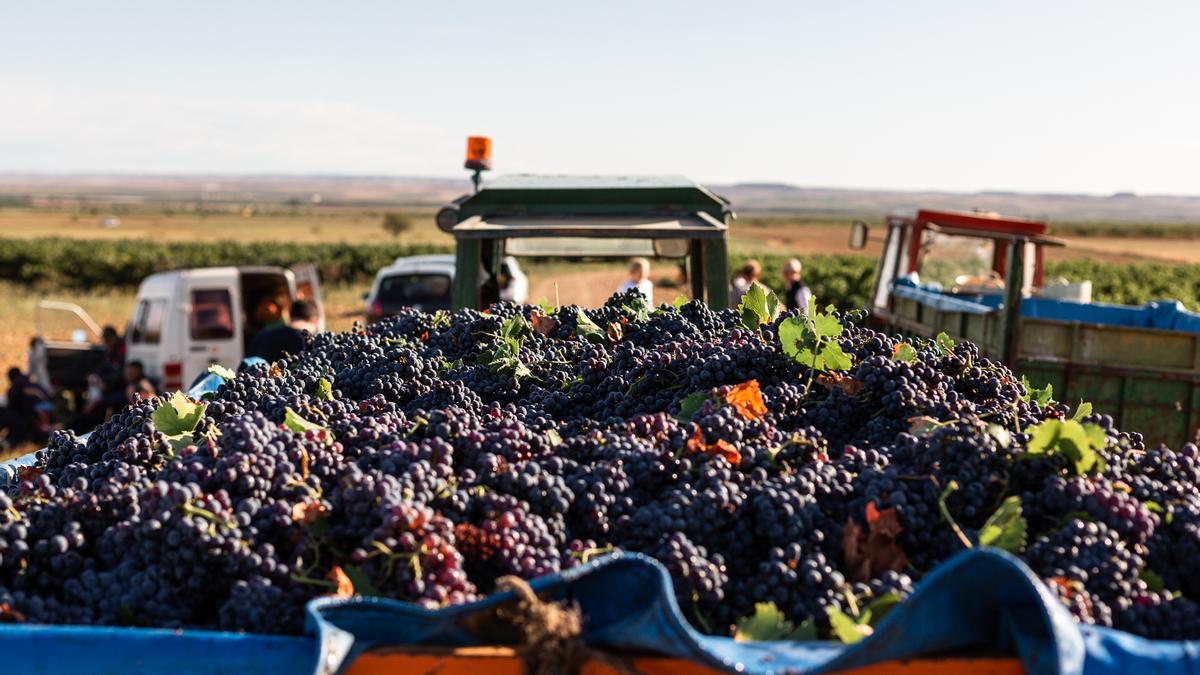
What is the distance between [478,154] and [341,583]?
5248mm

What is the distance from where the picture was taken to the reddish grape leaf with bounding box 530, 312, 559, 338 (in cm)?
385

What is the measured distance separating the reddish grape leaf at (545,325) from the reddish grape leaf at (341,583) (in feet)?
6.08

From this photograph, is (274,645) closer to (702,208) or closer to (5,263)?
(702,208)

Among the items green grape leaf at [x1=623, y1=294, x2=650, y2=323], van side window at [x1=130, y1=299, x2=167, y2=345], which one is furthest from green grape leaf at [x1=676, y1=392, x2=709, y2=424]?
van side window at [x1=130, y1=299, x2=167, y2=345]

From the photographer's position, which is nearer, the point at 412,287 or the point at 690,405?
the point at 690,405

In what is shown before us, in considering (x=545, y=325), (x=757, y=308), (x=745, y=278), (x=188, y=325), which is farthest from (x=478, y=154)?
(x=188, y=325)

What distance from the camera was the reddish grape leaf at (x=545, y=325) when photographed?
12.6ft

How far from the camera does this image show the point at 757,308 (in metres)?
3.37

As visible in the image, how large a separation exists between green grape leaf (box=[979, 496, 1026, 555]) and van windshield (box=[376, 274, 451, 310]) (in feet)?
39.9

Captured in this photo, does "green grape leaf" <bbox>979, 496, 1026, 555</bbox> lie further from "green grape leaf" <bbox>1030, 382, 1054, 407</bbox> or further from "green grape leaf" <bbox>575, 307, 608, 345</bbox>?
"green grape leaf" <bbox>575, 307, 608, 345</bbox>

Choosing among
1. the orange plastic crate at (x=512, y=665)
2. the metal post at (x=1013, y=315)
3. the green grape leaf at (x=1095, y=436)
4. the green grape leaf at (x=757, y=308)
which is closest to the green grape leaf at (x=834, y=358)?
the green grape leaf at (x=757, y=308)

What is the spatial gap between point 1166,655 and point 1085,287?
9.46 metres

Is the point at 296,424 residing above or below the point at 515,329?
below

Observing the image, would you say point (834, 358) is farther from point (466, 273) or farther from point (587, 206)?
point (466, 273)
